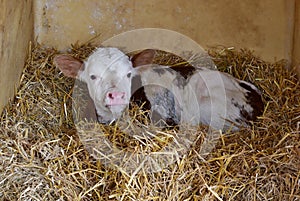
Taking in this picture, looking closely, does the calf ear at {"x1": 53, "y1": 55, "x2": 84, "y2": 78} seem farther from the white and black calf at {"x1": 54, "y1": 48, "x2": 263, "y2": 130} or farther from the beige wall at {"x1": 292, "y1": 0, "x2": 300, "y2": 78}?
the beige wall at {"x1": 292, "y1": 0, "x2": 300, "y2": 78}

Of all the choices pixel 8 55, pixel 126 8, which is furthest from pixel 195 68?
pixel 8 55

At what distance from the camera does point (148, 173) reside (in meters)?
3.11

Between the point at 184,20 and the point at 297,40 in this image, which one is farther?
the point at 184,20

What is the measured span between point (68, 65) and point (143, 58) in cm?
47

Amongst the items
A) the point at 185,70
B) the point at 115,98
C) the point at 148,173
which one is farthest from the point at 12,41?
the point at 148,173

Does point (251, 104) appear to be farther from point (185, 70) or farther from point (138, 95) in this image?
point (138, 95)

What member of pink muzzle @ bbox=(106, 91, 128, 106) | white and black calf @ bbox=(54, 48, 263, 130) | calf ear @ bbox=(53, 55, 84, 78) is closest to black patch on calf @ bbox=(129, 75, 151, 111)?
white and black calf @ bbox=(54, 48, 263, 130)

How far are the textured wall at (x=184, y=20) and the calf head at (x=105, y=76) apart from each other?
69 cm

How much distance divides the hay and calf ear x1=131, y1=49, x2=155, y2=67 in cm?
56

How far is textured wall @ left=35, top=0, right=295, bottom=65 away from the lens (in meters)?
4.73

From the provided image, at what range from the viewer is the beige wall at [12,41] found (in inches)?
141

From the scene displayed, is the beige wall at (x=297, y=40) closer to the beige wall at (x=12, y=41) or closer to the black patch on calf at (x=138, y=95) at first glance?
the black patch on calf at (x=138, y=95)

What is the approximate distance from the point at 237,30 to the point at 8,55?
1.82 metres

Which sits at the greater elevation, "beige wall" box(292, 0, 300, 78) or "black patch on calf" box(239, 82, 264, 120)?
"beige wall" box(292, 0, 300, 78)
